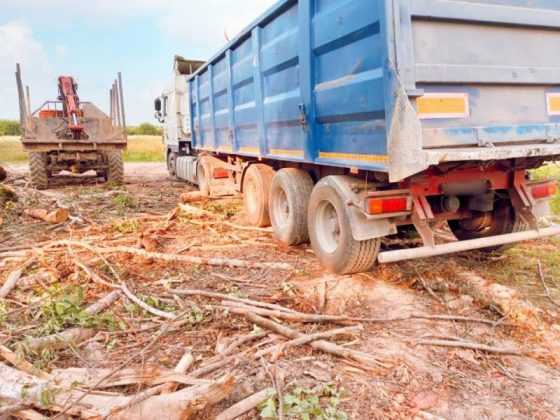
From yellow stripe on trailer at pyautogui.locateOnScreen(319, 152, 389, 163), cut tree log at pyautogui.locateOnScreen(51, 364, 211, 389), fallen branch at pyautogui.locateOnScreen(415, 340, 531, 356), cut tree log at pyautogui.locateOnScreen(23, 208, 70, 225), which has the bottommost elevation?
fallen branch at pyautogui.locateOnScreen(415, 340, 531, 356)

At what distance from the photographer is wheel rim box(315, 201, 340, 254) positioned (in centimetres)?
468

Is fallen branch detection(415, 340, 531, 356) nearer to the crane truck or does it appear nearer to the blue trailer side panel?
the blue trailer side panel

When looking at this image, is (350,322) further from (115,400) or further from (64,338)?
(64,338)

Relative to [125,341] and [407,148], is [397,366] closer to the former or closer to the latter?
[407,148]

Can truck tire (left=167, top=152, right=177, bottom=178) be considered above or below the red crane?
below

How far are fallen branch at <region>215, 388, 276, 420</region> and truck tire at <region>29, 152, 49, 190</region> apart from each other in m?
11.8

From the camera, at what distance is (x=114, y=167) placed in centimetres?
1318

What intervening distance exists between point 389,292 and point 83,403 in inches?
104

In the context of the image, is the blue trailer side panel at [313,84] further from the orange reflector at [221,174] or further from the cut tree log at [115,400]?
the cut tree log at [115,400]

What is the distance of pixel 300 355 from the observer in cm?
304

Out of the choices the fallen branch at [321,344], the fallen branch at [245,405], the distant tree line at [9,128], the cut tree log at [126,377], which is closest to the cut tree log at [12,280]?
the cut tree log at [126,377]

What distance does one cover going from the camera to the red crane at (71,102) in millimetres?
12875

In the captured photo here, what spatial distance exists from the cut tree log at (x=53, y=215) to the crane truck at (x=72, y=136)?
5.17 meters

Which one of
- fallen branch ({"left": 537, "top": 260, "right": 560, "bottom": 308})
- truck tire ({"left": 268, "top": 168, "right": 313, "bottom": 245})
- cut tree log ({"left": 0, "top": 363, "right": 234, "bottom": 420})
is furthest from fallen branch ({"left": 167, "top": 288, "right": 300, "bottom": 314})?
fallen branch ({"left": 537, "top": 260, "right": 560, "bottom": 308})
